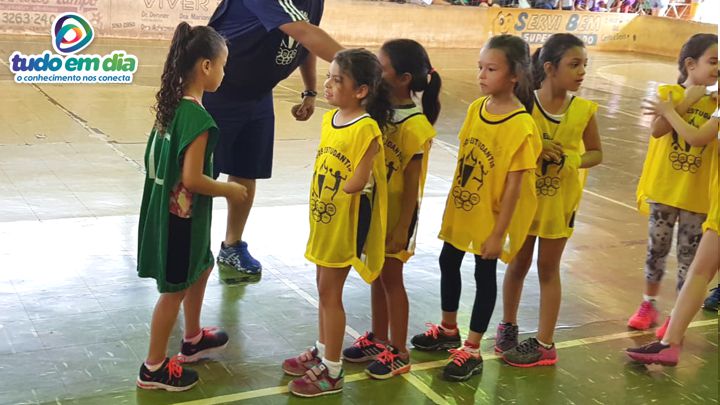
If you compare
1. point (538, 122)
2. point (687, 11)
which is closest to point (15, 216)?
point (538, 122)

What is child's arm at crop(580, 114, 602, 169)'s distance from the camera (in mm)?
3828

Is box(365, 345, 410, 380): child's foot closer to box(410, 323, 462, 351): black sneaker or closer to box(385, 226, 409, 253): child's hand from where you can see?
box(410, 323, 462, 351): black sneaker

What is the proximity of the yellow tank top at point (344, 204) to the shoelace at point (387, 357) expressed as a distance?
1.40ft

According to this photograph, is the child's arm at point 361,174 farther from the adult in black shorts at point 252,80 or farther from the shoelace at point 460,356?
the shoelace at point 460,356

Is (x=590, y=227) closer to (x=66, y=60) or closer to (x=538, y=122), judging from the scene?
(x=538, y=122)

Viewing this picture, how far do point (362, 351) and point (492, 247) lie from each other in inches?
30.8

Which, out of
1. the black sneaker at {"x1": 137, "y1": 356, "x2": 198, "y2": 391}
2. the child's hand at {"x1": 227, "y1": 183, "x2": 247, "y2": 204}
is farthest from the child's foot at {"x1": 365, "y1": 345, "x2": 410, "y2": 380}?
the child's hand at {"x1": 227, "y1": 183, "x2": 247, "y2": 204}

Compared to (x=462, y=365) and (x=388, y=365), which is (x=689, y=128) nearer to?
(x=462, y=365)

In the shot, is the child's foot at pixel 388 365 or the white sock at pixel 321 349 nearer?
the white sock at pixel 321 349

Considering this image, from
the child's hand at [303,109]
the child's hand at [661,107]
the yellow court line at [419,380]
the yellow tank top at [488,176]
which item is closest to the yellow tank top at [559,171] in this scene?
the yellow tank top at [488,176]

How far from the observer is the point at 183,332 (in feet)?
13.2

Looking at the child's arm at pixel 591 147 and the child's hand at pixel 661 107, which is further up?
the child's hand at pixel 661 107

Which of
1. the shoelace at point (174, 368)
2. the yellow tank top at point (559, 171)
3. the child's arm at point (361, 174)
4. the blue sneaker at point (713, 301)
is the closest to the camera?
the child's arm at point (361, 174)

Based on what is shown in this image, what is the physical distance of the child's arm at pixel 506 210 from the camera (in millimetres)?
3506
